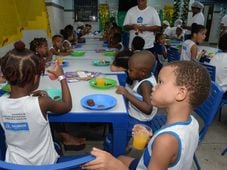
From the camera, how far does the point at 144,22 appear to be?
10.8ft

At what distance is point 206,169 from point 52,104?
1.33 m

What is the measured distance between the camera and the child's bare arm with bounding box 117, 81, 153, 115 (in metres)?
1.44

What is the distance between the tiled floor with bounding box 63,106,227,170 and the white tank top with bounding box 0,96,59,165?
2.98 feet

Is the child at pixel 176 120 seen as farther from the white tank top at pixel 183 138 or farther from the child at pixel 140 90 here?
the child at pixel 140 90

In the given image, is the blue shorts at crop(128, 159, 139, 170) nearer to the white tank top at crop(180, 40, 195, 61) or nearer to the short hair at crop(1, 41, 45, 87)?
the short hair at crop(1, 41, 45, 87)

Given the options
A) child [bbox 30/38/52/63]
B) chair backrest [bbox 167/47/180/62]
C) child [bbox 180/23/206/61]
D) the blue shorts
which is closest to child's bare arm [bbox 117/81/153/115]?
the blue shorts

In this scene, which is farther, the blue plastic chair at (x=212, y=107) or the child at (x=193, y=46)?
the child at (x=193, y=46)

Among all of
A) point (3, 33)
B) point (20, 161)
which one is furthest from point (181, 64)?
point (3, 33)

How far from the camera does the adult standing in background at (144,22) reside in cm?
323

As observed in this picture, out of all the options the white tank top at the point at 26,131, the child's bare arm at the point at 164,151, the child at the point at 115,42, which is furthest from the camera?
the child at the point at 115,42

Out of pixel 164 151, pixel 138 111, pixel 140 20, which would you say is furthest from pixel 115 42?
pixel 164 151

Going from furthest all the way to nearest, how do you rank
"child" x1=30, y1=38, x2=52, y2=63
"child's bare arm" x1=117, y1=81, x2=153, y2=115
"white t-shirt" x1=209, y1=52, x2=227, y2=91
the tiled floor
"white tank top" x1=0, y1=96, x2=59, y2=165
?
"child" x1=30, y1=38, x2=52, y2=63
"white t-shirt" x1=209, y1=52, x2=227, y2=91
the tiled floor
"child's bare arm" x1=117, y1=81, x2=153, y2=115
"white tank top" x1=0, y1=96, x2=59, y2=165

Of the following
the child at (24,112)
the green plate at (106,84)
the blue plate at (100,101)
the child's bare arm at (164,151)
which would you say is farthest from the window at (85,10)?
the child's bare arm at (164,151)

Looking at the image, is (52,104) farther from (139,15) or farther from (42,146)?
(139,15)
